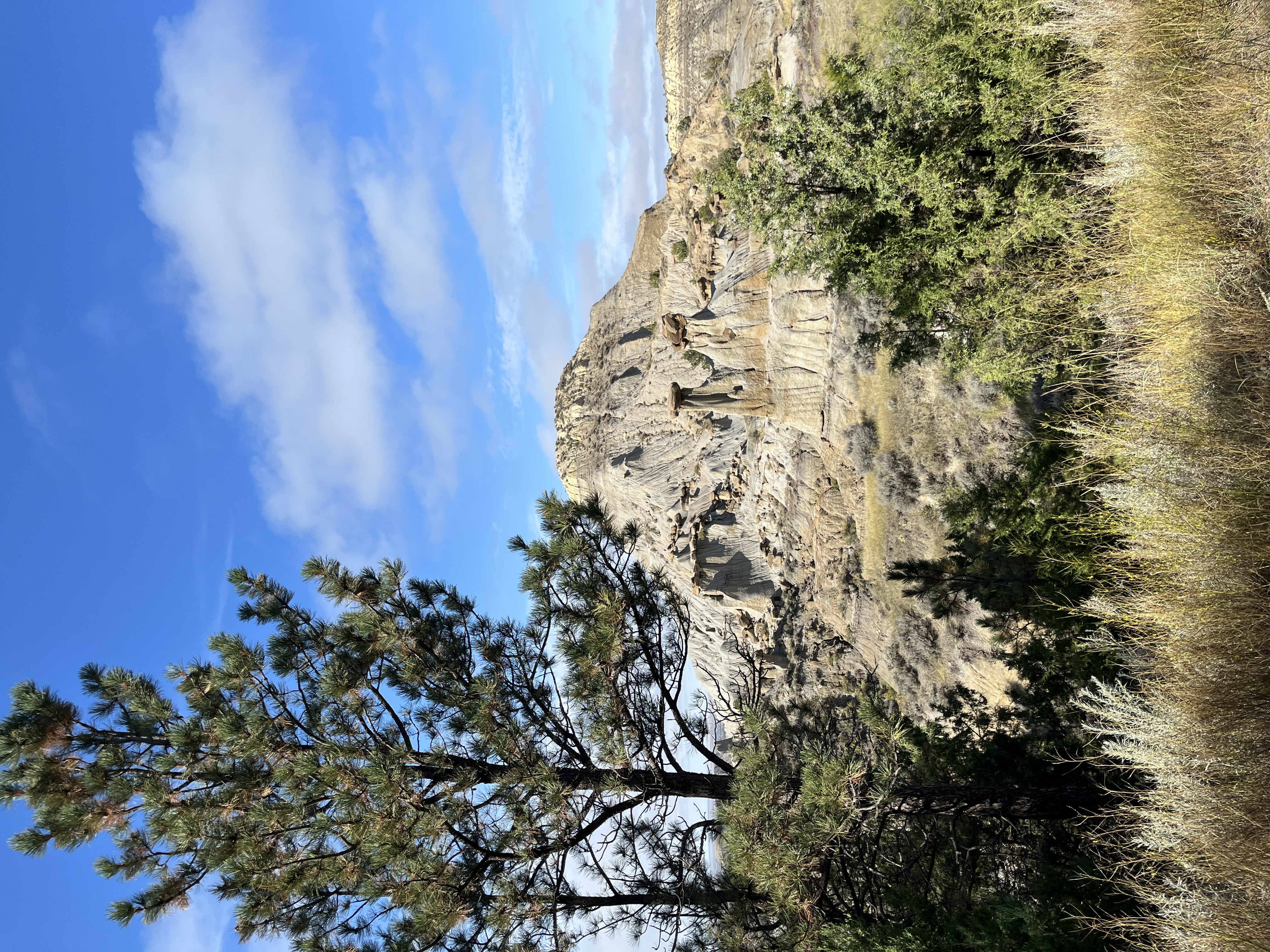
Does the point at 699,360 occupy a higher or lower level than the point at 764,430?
higher

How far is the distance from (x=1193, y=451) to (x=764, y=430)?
57.8ft

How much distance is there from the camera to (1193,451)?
629 centimetres

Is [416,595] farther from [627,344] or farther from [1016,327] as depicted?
[627,344]

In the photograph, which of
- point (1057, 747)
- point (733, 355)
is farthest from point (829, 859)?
point (733, 355)

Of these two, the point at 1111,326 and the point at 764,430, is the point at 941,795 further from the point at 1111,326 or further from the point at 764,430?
the point at 764,430

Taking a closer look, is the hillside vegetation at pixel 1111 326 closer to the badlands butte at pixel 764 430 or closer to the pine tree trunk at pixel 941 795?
the pine tree trunk at pixel 941 795

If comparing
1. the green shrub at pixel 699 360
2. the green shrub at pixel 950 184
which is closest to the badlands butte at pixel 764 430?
the green shrub at pixel 699 360

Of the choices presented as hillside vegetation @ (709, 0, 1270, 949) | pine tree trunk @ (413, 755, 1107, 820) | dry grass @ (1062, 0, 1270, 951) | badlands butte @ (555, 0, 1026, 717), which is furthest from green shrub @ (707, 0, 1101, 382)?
pine tree trunk @ (413, 755, 1107, 820)

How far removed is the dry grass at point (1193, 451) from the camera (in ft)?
18.4

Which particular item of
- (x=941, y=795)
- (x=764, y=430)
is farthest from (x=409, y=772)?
(x=764, y=430)

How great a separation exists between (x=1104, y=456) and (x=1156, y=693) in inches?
91.9

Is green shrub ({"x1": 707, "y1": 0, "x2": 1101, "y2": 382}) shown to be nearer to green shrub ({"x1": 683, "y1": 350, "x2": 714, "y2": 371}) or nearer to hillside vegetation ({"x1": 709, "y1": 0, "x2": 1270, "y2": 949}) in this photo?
hillside vegetation ({"x1": 709, "y1": 0, "x2": 1270, "y2": 949})

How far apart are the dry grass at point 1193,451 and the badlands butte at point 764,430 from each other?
224 inches

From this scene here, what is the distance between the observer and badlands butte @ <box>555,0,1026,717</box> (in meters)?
15.7
